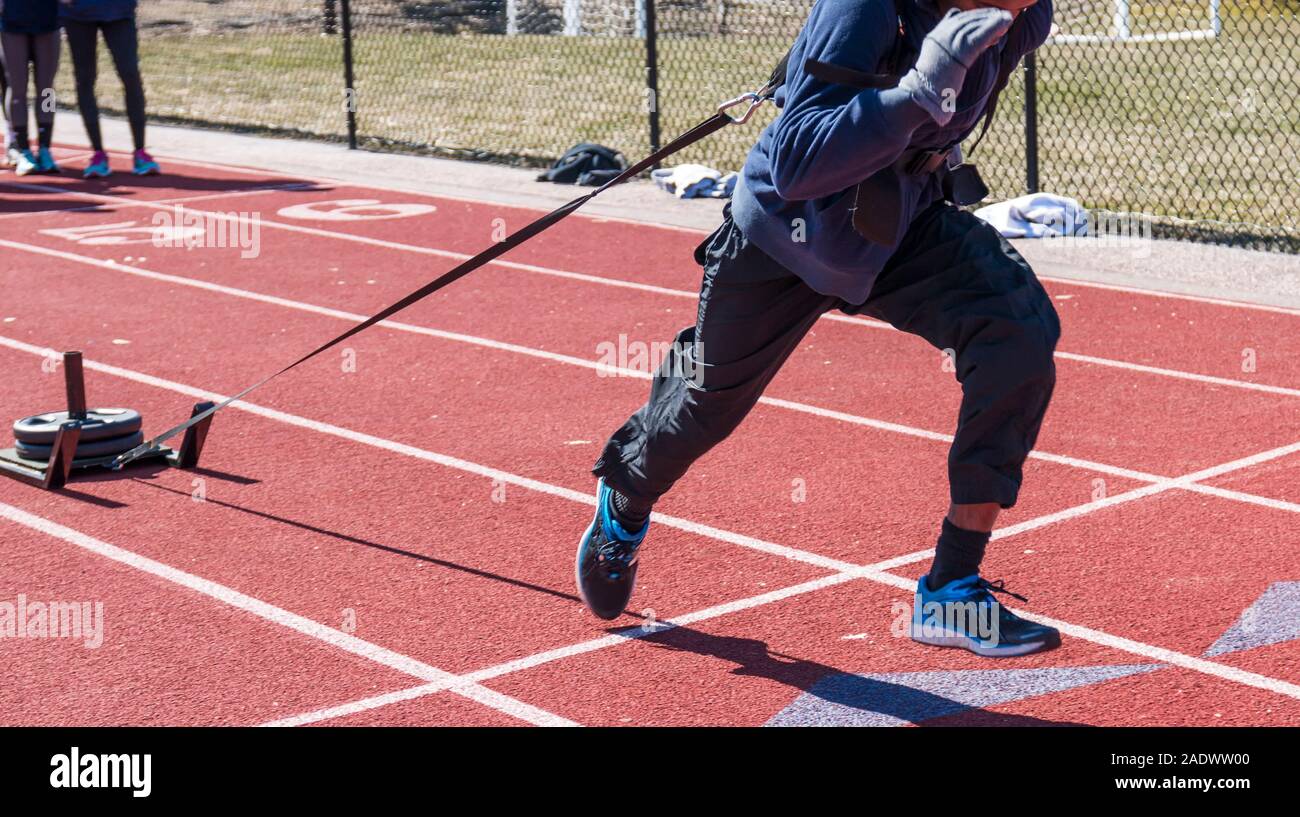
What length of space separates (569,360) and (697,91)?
1029cm

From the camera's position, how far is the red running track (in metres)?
4.18

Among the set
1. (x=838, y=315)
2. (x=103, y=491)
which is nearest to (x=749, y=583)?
(x=103, y=491)

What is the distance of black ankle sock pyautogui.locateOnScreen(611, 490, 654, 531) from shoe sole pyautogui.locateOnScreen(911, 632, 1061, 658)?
830mm

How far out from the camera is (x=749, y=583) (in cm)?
497

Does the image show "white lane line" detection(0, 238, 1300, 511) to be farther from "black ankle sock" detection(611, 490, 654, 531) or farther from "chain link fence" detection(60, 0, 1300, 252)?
"chain link fence" detection(60, 0, 1300, 252)

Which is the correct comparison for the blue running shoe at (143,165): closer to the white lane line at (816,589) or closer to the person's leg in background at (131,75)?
the person's leg in background at (131,75)

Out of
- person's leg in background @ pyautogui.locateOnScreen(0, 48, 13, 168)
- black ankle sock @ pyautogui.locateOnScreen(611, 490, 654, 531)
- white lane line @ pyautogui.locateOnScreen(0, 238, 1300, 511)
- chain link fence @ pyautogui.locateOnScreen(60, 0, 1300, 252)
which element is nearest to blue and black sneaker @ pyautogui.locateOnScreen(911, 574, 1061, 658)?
black ankle sock @ pyautogui.locateOnScreen(611, 490, 654, 531)

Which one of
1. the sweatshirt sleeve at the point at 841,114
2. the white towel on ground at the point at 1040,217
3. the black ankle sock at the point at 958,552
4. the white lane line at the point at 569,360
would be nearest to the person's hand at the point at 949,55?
the sweatshirt sleeve at the point at 841,114

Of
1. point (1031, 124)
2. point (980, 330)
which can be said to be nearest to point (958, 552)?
point (980, 330)

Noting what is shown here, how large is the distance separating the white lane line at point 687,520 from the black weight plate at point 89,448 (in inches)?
31.7

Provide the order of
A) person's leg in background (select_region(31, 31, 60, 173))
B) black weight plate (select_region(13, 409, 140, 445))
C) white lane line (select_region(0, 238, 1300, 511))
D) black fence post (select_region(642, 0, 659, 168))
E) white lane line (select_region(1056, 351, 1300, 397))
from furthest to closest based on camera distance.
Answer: person's leg in background (select_region(31, 31, 60, 173)), black fence post (select_region(642, 0, 659, 168)), white lane line (select_region(1056, 351, 1300, 397)), black weight plate (select_region(13, 409, 140, 445)), white lane line (select_region(0, 238, 1300, 511))

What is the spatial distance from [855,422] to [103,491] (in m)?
2.90

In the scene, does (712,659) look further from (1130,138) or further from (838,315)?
(1130,138)

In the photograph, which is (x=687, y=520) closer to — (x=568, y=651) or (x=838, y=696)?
(x=568, y=651)
